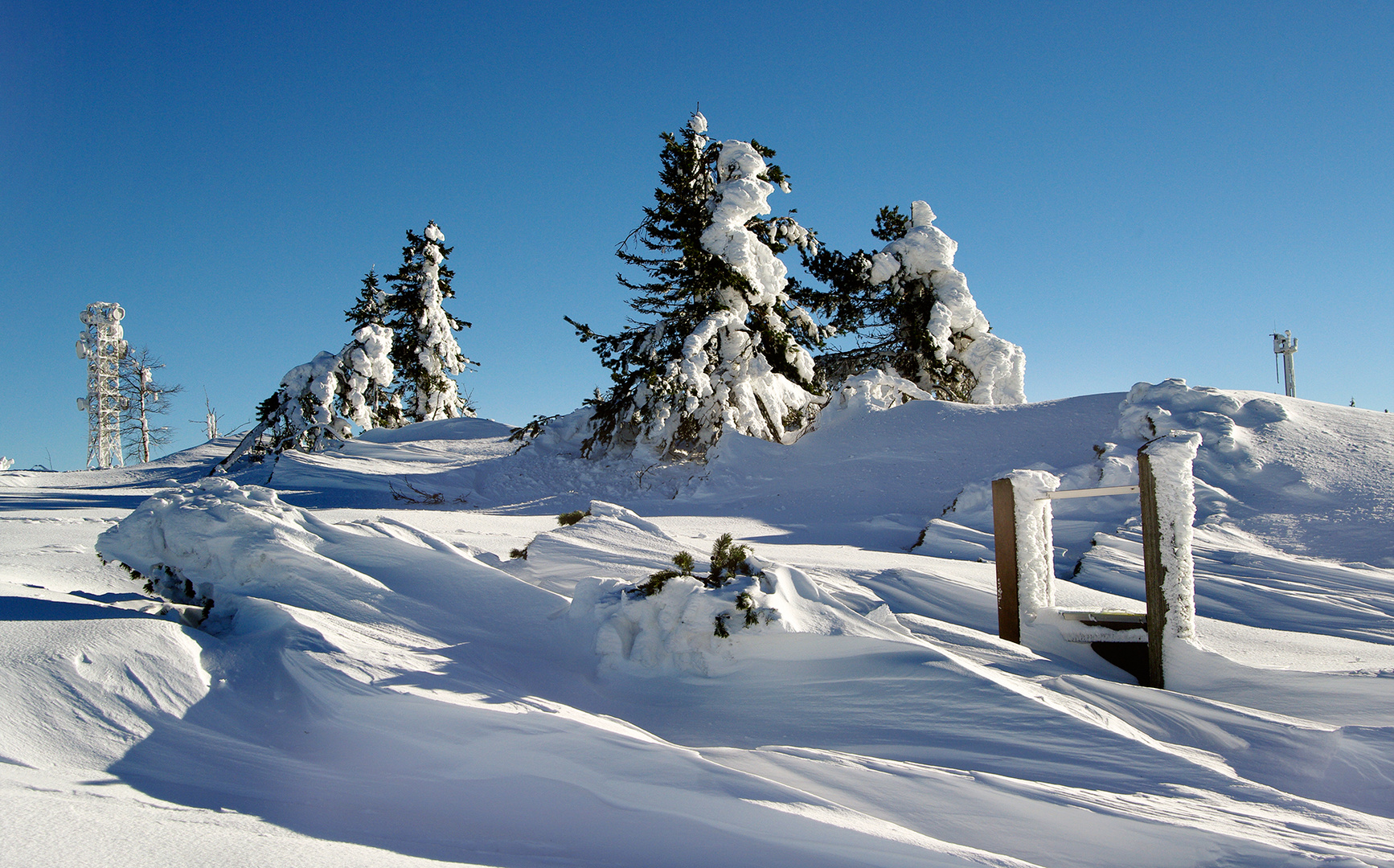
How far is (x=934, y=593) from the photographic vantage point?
5.73 meters

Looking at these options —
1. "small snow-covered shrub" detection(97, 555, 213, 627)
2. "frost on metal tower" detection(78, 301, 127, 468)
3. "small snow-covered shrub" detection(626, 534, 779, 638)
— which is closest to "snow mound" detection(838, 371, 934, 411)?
"small snow-covered shrub" detection(626, 534, 779, 638)

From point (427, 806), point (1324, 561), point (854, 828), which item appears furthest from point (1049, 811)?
point (1324, 561)

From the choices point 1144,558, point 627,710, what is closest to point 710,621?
point 627,710

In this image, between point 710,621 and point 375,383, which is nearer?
point 710,621

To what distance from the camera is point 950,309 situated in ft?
52.6

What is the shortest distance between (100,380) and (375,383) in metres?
16.9

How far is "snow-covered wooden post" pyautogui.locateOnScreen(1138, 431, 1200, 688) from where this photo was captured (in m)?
4.30

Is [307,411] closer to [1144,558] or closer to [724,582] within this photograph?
[724,582]

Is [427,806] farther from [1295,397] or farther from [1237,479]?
[1295,397]

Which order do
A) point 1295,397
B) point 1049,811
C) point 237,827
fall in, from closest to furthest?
1. point 237,827
2. point 1049,811
3. point 1295,397

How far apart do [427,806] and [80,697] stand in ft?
4.93

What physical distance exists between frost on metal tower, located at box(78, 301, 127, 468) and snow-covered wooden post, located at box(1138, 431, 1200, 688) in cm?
3381

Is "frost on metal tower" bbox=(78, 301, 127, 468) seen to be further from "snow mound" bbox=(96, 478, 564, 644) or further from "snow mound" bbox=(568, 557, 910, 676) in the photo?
"snow mound" bbox=(568, 557, 910, 676)

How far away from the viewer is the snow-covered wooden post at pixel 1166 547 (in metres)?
4.30
